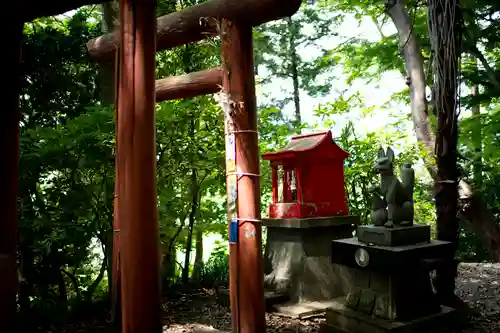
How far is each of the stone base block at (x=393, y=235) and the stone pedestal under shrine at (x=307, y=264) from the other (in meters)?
1.18

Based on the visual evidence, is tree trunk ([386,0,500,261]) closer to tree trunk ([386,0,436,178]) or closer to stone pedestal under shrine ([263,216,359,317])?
tree trunk ([386,0,436,178])

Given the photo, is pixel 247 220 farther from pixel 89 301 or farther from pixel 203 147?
pixel 89 301

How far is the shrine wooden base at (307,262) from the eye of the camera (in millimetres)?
5316

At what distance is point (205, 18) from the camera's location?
378 centimetres

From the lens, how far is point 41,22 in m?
6.81

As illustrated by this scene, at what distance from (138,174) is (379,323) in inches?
105

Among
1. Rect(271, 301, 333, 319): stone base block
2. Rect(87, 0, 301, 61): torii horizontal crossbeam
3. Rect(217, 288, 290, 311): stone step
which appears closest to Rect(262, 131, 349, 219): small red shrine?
Rect(217, 288, 290, 311): stone step

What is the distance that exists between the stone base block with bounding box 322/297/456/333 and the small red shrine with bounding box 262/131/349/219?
1.46 m

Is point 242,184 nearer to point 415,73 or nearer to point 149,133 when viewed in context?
point 149,133

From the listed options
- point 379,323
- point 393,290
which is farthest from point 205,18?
point 379,323

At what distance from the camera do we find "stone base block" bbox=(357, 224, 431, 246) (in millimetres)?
3949

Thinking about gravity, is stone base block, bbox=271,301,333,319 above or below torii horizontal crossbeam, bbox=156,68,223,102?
below

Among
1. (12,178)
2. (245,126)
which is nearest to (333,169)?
(245,126)

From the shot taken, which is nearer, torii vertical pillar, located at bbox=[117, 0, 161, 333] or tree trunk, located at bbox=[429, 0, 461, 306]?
torii vertical pillar, located at bbox=[117, 0, 161, 333]
